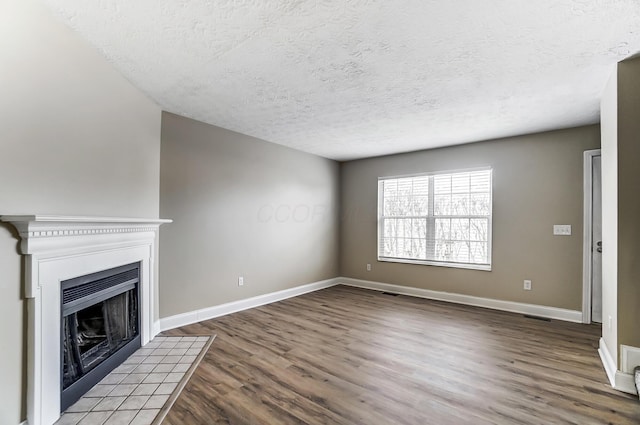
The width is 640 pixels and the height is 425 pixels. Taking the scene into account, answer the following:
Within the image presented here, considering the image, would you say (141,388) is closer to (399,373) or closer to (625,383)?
(399,373)

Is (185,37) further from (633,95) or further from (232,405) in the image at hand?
(633,95)

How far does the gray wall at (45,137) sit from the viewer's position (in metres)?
1.59

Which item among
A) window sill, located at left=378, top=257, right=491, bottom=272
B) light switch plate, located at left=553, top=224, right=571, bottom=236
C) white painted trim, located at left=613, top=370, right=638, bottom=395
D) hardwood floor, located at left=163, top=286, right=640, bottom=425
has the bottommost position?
hardwood floor, located at left=163, top=286, right=640, bottom=425

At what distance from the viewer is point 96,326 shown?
2.41 meters

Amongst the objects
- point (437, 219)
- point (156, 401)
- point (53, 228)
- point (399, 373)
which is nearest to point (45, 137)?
point (53, 228)

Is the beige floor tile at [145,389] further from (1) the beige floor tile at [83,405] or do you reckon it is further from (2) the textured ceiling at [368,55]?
(2) the textured ceiling at [368,55]

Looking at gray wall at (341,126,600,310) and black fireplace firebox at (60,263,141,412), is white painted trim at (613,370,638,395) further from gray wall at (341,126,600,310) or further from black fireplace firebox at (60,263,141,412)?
black fireplace firebox at (60,263,141,412)

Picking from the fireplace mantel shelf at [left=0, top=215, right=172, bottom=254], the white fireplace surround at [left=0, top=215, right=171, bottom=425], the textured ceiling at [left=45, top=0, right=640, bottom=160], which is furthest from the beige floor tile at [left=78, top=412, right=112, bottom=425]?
the textured ceiling at [left=45, top=0, right=640, bottom=160]

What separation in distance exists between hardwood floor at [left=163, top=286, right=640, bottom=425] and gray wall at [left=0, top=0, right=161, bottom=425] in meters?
1.08

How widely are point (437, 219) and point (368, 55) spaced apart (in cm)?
335

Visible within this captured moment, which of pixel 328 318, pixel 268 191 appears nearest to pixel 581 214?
pixel 328 318

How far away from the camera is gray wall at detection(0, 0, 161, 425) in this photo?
1.59 meters

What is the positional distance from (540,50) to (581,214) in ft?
8.52

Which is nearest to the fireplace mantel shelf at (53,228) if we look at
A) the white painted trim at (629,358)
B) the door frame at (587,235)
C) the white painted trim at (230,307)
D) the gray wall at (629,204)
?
the white painted trim at (230,307)
